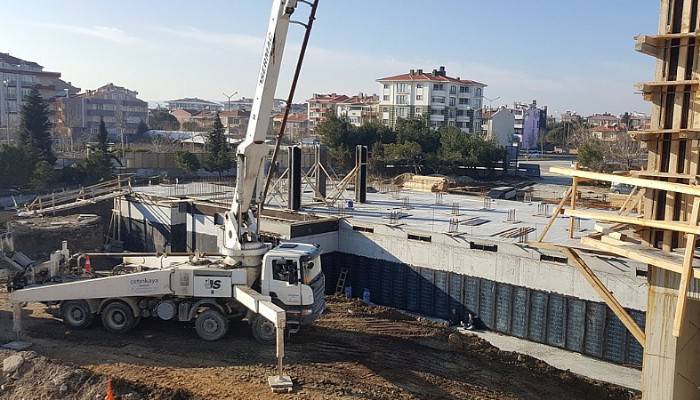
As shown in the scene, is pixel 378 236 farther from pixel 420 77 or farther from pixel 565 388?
pixel 420 77

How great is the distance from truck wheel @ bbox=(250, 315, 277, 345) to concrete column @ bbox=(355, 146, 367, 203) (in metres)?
17.0

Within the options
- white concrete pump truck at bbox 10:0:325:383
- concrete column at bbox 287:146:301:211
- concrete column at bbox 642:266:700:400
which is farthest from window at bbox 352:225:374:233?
concrete column at bbox 642:266:700:400

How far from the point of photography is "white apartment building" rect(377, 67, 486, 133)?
266 feet

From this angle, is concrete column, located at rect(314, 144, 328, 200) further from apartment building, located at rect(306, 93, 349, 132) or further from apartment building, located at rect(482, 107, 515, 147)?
apartment building, located at rect(306, 93, 349, 132)

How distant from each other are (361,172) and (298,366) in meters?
18.9

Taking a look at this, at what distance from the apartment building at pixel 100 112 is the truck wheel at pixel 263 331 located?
260 ft

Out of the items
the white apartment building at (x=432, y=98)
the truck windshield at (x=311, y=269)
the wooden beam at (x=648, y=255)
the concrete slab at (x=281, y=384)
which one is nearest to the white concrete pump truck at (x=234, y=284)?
the truck windshield at (x=311, y=269)

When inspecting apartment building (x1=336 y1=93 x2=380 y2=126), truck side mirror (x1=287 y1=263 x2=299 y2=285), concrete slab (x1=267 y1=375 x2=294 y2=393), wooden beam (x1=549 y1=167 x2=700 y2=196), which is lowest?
concrete slab (x1=267 y1=375 x2=294 y2=393)

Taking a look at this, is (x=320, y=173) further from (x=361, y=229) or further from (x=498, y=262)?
(x=498, y=262)

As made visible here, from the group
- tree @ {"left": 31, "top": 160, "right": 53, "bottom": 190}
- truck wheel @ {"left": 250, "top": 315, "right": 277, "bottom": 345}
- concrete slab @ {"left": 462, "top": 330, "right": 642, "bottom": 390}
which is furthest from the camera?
tree @ {"left": 31, "top": 160, "right": 53, "bottom": 190}

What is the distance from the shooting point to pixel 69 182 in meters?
44.5

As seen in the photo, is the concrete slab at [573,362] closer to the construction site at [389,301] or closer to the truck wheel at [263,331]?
the construction site at [389,301]

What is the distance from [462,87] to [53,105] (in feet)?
185

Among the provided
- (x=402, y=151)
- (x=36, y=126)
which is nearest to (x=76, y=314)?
(x=402, y=151)
